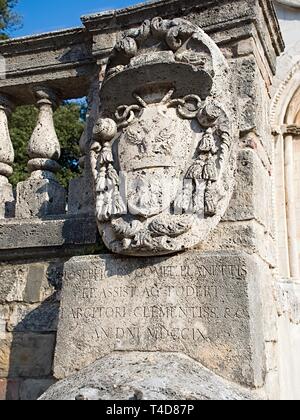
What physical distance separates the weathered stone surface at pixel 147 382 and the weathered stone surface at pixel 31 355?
743mm

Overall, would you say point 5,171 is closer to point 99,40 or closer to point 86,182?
point 86,182

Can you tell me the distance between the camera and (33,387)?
295cm

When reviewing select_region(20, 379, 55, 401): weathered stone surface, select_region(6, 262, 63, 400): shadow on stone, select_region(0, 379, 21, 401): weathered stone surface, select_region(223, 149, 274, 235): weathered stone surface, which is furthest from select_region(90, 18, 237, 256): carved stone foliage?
select_region(0, 379, 21, 401): weathered stone surface

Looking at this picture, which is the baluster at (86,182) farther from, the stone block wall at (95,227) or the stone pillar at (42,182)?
the stone pillar at (42,182)

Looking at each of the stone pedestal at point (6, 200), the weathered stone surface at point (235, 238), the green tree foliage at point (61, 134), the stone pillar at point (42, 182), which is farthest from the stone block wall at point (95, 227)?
the green tree foliage at point (61, 134)

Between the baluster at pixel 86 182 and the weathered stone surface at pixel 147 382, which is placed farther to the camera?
the baluster at pixel 86 182

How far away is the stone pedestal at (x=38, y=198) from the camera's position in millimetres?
3285

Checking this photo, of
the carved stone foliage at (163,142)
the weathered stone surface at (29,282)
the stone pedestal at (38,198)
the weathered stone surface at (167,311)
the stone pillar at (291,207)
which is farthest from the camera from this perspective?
the stone pillar at (291,207)

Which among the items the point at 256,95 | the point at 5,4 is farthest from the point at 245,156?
the point at 5,4

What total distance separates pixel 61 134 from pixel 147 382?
11.3 m

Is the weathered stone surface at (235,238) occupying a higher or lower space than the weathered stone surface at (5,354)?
higher
